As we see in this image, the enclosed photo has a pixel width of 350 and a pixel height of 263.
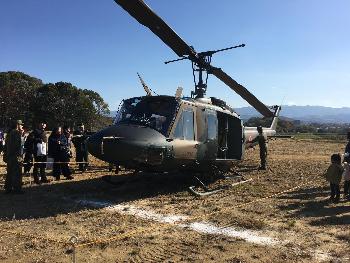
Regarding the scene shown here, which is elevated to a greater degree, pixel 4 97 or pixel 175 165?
pixel 4 97

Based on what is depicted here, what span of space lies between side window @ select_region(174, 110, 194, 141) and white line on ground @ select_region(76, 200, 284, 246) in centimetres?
222

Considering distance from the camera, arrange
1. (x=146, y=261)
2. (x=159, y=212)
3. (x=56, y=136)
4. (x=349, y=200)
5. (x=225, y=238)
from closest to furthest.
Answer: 1. (x=146, y=261)
2. (x=225, y=238)
3. (x=159, y=212)
4. (x=349, y=200)
5. (x=56, y=136)

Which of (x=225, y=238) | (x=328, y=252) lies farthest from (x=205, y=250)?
(x=328, y=252)

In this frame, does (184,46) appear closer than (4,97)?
Yes

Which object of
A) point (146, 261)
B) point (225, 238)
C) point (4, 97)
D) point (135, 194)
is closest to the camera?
point (146, 261)

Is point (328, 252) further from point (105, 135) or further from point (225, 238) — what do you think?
point (105, 135)

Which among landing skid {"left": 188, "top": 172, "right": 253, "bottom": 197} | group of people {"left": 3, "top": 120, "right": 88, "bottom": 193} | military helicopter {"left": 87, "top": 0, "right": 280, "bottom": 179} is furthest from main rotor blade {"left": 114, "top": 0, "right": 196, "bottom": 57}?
group of people {"left": 3, "top": 120, "right": 88, "bottom": 193}

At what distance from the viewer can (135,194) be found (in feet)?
36.0

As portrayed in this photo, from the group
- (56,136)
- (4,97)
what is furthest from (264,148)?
(4,97)

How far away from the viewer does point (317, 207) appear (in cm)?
958

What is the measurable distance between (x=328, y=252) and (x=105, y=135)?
16.7 feet

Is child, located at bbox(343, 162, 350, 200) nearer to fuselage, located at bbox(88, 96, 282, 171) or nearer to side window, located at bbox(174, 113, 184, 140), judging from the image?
fuselage, located at bbox(88, 96, 282, 171)

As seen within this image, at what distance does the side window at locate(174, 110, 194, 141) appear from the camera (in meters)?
10.5

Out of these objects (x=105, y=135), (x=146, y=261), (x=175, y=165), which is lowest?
(x=146, y=261)
